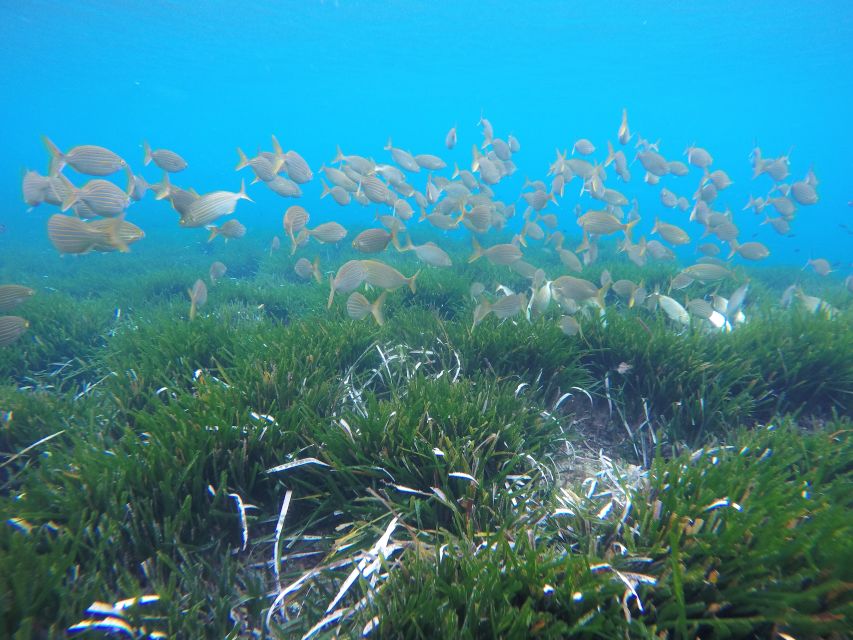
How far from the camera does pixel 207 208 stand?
5.12 m

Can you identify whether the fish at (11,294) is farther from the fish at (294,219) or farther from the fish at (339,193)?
the fish at (339,193)

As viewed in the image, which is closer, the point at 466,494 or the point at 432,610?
the point at 432,610

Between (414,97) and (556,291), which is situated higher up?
Result: (414,97)

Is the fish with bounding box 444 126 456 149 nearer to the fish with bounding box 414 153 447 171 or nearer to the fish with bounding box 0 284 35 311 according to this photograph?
the fish with bounding box 414 153 447 171

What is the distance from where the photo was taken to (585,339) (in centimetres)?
424

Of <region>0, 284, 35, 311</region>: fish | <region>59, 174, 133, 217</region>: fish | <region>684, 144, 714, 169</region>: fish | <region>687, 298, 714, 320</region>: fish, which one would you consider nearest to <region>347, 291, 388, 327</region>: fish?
<region>0, 284, 35, 311</region>: fish

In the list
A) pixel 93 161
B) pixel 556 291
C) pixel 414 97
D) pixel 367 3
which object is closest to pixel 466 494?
pixel 556 291

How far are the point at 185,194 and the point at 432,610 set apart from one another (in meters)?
5.66

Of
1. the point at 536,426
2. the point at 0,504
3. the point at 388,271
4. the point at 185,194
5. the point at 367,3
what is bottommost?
the point at 0,504

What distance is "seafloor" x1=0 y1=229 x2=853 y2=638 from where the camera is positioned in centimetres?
159

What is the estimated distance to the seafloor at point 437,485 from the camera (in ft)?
5.23

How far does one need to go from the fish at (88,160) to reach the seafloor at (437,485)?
2.65 metres

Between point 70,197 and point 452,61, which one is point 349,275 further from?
point 452,61

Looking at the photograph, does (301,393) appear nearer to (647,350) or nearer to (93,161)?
(647,350)
